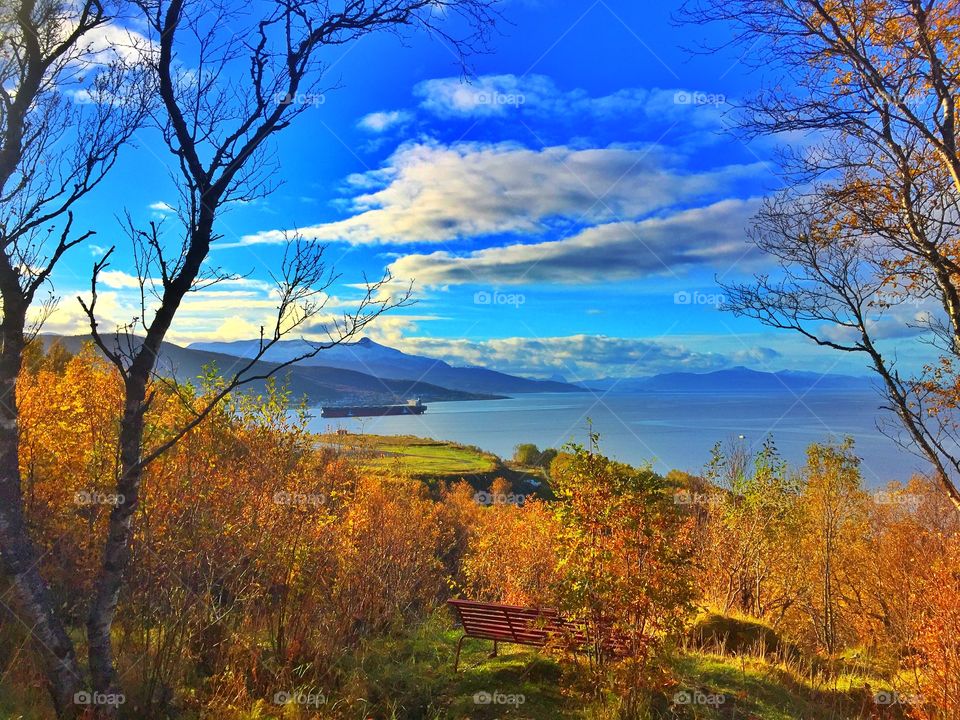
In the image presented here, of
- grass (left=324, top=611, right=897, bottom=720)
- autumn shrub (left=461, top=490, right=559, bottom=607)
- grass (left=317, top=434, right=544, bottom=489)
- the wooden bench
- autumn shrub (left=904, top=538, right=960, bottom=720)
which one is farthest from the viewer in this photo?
grass (left=317, top=434, right=544, bottom=489)

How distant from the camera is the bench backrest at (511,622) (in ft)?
23.0

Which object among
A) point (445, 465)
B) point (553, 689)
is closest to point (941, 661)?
point (553, 689)

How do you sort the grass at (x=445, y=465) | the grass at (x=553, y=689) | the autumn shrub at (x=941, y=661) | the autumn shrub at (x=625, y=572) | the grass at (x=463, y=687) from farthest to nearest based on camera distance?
1. the grass at (x=445, y=465)
2. the autumn shrub at (x=941, y=661)
3. the grass at (x=463, y=687)
4. the grass at (x=553, y=689)
5. the autumn shrub at (x=625, y=572)

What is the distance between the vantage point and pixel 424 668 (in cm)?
819

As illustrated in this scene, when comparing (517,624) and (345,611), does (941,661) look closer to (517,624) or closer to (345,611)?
(517,624)

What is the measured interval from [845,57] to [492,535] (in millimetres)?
23246

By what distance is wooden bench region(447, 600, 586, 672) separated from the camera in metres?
6.71

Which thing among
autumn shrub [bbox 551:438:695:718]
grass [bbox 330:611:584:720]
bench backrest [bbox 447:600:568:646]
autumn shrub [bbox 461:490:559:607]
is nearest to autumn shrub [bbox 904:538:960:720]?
autumn shrub [bbox 551:438:695:718]

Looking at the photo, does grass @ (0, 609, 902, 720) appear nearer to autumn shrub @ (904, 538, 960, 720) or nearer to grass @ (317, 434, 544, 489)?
autumn shrub @ (904, 538, 960, 720)

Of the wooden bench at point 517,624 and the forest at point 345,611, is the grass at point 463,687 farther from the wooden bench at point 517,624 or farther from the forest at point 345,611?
the wooden bench at point 517,624

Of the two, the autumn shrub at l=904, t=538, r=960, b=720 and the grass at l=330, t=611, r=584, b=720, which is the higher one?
the autumn shrub at l=904, t=538, r=960, b=720

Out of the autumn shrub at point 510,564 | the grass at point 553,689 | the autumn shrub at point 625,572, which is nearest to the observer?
the autumn shrub at point 625,572

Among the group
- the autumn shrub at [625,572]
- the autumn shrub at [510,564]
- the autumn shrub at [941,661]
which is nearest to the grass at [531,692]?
the autumn shrub at [625,572]

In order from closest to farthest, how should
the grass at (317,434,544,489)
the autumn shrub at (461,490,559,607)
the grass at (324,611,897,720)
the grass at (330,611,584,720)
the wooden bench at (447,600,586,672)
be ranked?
the grass at (324,611,897,720)
the grass at (330,611,584,720)
the wooden bench at (447,600,586,672)
the autumn shrub at (461,490,559,607)
the grass at (317,434,544,489)
